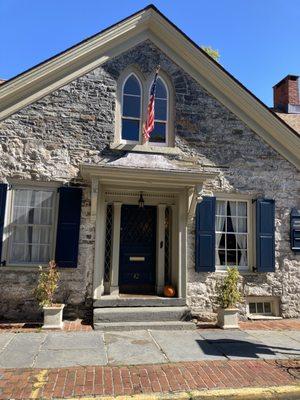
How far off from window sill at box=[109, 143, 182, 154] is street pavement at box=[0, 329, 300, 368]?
4126 mm

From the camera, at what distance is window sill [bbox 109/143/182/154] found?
873cm

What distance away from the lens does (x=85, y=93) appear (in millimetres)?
8805

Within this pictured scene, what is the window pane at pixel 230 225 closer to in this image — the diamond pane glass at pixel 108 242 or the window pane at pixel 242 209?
the window pane at pixel 242 209

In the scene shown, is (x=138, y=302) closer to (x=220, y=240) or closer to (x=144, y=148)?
(x=220, y=240)

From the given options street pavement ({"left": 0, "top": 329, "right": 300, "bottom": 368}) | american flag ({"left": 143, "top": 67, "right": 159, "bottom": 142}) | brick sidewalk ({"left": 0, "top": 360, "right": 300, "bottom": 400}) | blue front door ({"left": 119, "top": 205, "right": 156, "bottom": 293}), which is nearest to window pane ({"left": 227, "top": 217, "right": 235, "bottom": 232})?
blue front door ({"left": 119, "top": 205, "right": 156, "bottom": 293})

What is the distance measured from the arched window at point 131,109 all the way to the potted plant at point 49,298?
359cm

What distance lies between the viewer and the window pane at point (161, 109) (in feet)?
30.5

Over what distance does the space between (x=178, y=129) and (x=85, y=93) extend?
243 cm

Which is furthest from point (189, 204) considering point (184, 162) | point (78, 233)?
point (78, 233)

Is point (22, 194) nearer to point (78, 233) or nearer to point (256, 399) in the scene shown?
point (78, 233)

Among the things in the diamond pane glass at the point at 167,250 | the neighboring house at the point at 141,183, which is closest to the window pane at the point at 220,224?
the neighboring house at the point at 141,183

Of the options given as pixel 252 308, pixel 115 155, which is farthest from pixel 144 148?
pixel 252 308

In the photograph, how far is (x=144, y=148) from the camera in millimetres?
8883

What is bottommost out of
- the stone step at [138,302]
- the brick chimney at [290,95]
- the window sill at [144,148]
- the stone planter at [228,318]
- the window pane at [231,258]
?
the stone planter at [228,318]
